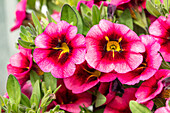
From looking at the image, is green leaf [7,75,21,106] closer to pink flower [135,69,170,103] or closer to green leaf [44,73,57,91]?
green leaf [44,73,57,91]

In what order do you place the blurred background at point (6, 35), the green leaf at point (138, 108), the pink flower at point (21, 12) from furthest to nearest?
1. the blurred background at point (6, 35)
2. the pink flower at point (21, 12)
3. the green leaf at point (138, 108)

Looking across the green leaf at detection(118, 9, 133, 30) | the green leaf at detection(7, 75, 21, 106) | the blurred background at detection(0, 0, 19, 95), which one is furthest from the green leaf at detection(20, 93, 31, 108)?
the blurred background at detection(0, 0, 19, 95)

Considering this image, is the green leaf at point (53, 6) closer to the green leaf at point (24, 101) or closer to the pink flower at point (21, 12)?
the pink flower at point (21, 12)

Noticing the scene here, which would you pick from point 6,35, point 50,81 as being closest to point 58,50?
point 50,81

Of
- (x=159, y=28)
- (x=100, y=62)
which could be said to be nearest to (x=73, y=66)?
(x=100, y=62)

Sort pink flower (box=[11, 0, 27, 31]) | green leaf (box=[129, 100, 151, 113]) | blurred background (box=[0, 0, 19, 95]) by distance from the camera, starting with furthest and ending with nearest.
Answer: blurred background (box=[0, 0, 19, 95]), pink flower (box=[11, 0, 27, 31]), green leaf (box=[129, 100, 151, 113])

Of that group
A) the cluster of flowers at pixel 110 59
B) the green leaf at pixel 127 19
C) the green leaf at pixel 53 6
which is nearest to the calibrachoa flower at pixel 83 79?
Answer: the cluster of flowers at pixel 110 59

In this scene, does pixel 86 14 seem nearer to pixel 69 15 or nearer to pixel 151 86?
pixel 69 15
